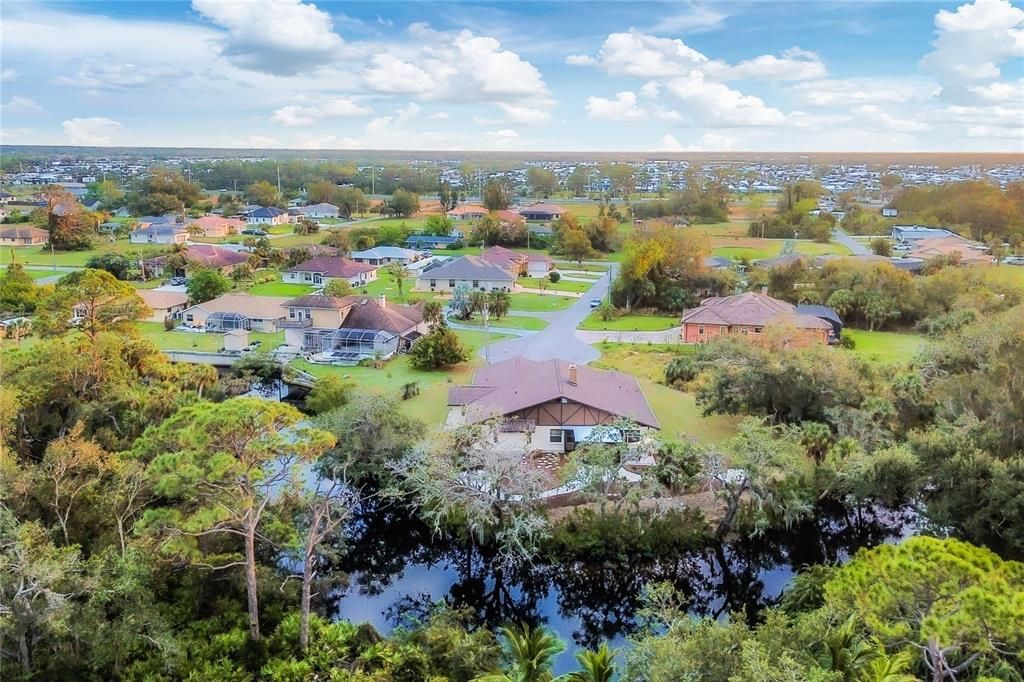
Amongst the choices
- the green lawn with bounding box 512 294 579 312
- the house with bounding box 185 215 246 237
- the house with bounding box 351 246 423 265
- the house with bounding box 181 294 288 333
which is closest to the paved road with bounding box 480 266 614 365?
the green lawn with bounding box 512 294 579 312

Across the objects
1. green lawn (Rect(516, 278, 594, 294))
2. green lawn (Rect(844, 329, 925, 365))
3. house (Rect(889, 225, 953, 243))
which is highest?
house (Rect(889, 225, 953, 243))

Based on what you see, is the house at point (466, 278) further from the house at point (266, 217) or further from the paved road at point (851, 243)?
the house at point (266, 217)

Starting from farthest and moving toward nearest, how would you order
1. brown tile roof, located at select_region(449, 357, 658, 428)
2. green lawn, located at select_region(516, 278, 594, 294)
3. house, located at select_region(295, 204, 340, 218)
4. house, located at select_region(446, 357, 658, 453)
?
house, located at select_region(295, 204, 340, 218) < green lawn, located at select_region(516, 278, 594, 294) < brown tile roof, located at select_region(449, 357, 658, 428) < house, located at select_region(446, 357, 658, 453)

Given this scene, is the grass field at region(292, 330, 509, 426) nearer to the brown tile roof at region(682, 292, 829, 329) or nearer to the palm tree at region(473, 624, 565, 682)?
the brown tile roof at region(682, 292, 829, 329)

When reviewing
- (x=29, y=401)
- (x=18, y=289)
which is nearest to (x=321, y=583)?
(x=29, y=401)

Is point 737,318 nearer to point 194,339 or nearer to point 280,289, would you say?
point 194,339

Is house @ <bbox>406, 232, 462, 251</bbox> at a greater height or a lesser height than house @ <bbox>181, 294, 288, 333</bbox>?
greater

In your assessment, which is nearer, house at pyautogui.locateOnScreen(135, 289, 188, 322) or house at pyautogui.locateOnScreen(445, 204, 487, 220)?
house at pyautogui.locateOnScreen(135, 289, 188, 322)

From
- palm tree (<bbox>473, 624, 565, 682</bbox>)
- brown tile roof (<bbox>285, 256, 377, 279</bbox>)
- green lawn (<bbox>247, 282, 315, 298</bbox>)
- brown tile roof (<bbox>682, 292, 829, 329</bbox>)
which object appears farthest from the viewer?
brown tile roof (<bbox>285, 256, 377, 279</bbox>)
